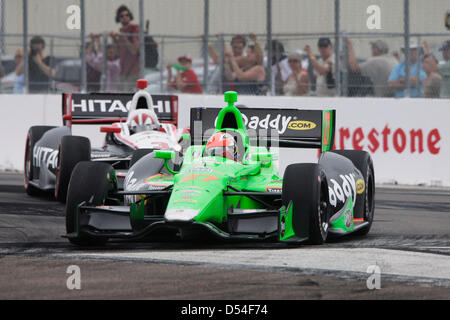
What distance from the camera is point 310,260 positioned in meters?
8.32

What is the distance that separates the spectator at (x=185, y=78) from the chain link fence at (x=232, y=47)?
0.06ft

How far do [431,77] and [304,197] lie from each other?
8812mm

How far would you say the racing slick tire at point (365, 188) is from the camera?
10789 millimetres

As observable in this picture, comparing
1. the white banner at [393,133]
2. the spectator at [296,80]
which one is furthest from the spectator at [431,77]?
the spectator at [296,80]

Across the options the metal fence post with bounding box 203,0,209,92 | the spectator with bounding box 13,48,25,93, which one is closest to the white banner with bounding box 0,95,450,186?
the metal fence post with bounding box 203,0,209,92

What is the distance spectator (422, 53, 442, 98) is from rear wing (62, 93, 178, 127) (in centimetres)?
426

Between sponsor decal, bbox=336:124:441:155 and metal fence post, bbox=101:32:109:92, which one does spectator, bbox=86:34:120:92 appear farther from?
sponsor decal, bbox=336:124:441:155

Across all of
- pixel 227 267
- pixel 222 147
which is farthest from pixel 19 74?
pixel 227 267

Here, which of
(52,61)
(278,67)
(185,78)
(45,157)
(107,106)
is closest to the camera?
(45,157)

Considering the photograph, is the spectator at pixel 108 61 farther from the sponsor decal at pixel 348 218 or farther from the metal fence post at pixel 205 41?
the sponsor decal at pixel 348 218

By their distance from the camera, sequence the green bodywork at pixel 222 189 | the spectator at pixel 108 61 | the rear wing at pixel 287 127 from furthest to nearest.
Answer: the spectator at pixel 108 61, the rear wing at pixel 287 127, the green bodywork at pixel 222 189

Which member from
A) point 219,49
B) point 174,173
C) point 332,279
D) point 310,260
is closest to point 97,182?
point 174,173

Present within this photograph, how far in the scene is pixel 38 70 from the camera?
2058 centimetres

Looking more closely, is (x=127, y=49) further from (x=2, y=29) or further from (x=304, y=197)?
(x=304, y=197)
